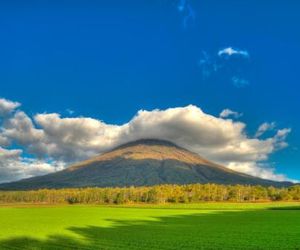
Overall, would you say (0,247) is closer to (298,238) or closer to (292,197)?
(298,238)

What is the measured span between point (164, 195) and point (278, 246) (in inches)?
6557

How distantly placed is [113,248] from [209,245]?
27.4ft

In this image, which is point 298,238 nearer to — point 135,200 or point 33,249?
point 33,249

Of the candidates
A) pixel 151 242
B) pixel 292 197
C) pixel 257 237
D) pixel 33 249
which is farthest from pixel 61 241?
pixel 292 197

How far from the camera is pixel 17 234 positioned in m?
45.2

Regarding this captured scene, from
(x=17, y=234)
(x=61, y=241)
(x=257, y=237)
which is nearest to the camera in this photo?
(x=61, y=241)

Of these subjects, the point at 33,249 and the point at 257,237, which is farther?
the point at 257,237

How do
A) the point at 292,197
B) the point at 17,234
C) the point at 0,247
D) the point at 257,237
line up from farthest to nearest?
the point at 292,197, the point at 17,234, the point at 257,237, the point at 0,247

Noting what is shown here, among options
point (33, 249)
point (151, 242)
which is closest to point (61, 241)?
point (33, 249)

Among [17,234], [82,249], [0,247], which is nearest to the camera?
[82,249]

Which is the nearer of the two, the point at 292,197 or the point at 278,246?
the point at 278,246

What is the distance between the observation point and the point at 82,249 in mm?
33031

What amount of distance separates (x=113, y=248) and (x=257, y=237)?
1591 centimetres

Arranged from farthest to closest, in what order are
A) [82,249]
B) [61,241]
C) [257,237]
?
[257,237] → [61,241] → [82,249]
